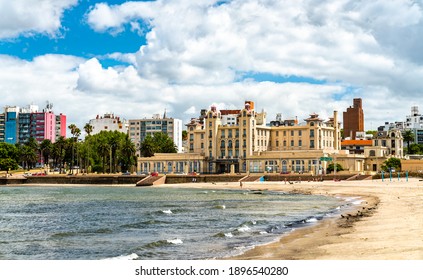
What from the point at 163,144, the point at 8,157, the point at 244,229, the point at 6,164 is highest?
the point at 163,144

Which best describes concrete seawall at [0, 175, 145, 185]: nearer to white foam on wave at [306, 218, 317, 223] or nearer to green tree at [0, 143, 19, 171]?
green tree at [0, 143, 19, 171]

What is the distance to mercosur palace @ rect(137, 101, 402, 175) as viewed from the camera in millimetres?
126500

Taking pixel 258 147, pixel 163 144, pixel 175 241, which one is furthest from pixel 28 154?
pixel 175 241

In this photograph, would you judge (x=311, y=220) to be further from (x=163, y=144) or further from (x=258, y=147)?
(x=163, y=144)

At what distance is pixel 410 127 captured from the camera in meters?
200

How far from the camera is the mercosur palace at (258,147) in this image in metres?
126

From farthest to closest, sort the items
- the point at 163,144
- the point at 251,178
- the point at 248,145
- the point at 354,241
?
1. the point at 163,144
2. the point at 248,145
3. the point at 251,178
4. the point at 354,241

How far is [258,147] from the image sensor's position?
136m

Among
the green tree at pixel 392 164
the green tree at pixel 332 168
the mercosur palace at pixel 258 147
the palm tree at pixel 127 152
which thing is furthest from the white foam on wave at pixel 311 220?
the palm tree at pixel 127 152

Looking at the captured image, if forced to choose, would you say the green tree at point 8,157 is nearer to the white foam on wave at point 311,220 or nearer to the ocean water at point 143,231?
the ocean water at point 143,231

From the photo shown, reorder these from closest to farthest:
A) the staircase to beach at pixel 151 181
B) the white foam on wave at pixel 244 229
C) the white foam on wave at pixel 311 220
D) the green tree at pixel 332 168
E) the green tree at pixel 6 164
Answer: the white foam on wave at pixel 244 229, the white foam on wave at pixel 311 220, the green tree at pixel 332 168, the staircase to beach at pixel 151 181, the green tree at pixel 6 164
